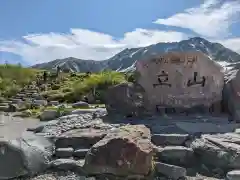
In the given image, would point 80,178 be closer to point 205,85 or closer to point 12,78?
point 205,85

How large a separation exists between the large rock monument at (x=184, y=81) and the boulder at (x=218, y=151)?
115 inches

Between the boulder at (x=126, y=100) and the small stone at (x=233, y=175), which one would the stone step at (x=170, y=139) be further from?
the boulder at (x=126, y=100)

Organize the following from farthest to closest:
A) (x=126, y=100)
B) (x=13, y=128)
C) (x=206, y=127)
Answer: (x=13, y=128)
(x=126, y=100)
(x=206, y=127)

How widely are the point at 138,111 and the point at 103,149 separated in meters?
4.42

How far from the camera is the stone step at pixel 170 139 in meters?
8.59

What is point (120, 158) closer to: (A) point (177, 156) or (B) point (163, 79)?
(A) point (177, 156)

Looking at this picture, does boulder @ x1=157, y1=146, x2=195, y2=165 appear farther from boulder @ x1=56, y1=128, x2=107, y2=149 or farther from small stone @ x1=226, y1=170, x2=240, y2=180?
boulder @ x1=56, y1=128, x2=107, y2=149

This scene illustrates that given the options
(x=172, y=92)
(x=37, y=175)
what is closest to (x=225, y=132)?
(x=172, y=92)

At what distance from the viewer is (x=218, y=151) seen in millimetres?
7656

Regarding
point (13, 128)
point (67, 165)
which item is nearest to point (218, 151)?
point (67, 165)

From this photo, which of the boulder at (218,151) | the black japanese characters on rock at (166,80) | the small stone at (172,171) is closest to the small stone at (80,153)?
the small stone at (172,171)

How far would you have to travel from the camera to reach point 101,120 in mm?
10844

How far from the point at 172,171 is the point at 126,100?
179 inches

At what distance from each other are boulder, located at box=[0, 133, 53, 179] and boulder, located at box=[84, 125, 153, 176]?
49.2 inches
